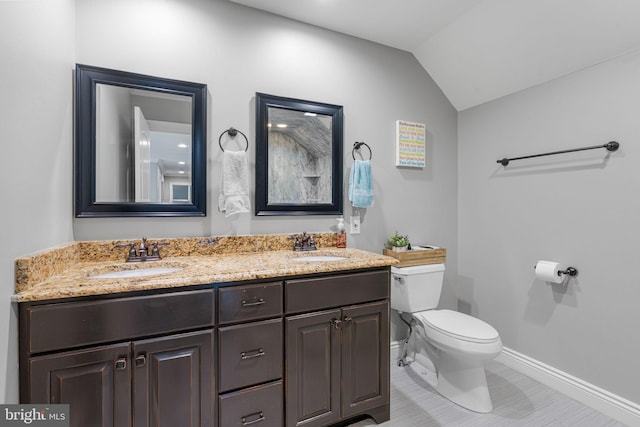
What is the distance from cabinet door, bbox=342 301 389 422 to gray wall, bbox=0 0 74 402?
1329 millimetres

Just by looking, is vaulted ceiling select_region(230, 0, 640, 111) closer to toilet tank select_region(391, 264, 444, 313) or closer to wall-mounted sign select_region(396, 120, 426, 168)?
wall-mounted sign select_region(396, 120, 426, 168)

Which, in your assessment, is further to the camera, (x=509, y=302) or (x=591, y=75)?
(x=509, y=302)

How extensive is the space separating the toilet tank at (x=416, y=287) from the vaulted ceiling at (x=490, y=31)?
156 centimetres

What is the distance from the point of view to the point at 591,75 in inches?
73.9

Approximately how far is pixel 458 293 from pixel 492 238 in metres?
0.63

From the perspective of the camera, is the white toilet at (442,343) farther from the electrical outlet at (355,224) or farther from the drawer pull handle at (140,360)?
the drawer pull handle at (140,360)

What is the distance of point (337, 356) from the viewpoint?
155cm

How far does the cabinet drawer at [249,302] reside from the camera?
4.28ft

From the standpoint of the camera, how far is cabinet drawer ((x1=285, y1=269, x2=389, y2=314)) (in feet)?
4.75

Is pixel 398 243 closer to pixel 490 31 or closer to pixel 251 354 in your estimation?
pixel 251 354

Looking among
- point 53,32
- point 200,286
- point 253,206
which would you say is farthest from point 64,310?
point 53,32

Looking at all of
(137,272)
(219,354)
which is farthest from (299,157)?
(219,354)

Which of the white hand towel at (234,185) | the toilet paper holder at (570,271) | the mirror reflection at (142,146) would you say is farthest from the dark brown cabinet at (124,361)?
the toilet paper holder at (570,271)

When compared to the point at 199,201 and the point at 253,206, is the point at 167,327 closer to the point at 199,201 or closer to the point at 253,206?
the point at 199,201
